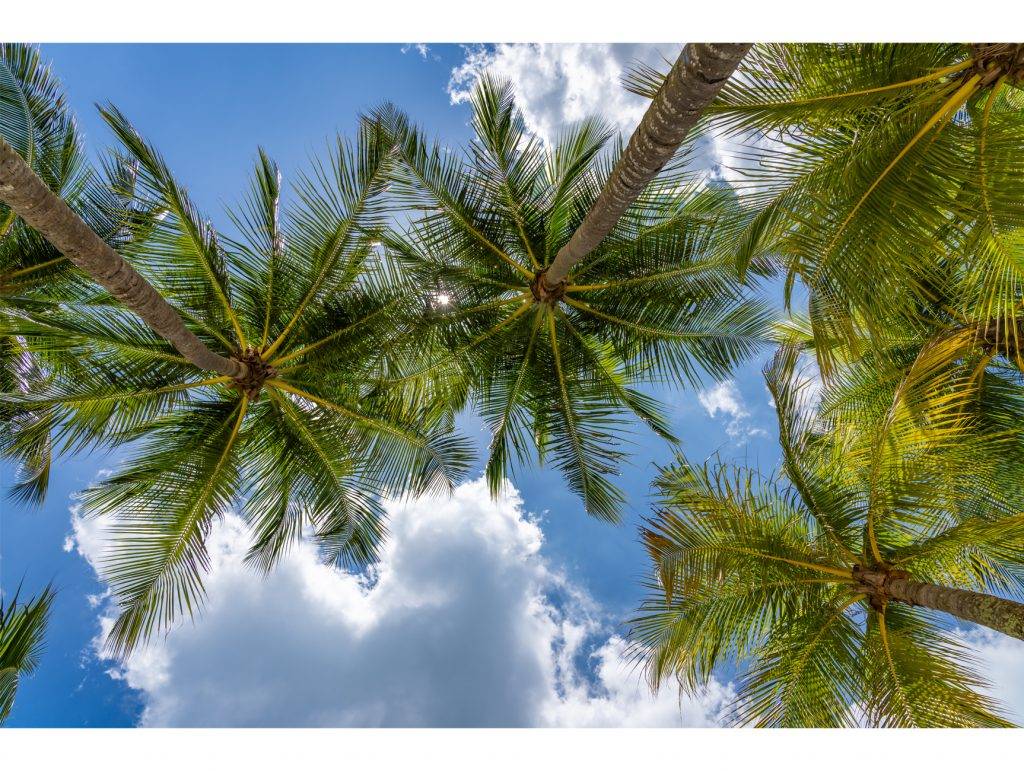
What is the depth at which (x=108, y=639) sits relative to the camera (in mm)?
5977

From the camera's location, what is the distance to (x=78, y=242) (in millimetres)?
3984

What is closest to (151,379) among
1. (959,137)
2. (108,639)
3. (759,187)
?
(108,639)

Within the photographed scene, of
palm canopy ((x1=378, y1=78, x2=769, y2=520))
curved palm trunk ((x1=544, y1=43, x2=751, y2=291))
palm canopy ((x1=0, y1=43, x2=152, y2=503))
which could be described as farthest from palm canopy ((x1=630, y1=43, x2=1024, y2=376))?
palm canopy ((x1=0, y1=43, x2=152, y2=503))

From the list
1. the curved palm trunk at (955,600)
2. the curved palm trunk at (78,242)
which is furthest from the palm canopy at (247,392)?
the curved palm trunk at (955,600)

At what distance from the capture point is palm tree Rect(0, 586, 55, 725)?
168 inches

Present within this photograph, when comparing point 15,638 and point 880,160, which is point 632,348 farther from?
point 15,638

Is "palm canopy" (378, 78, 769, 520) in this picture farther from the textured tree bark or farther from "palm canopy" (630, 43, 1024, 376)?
the textured tree bark

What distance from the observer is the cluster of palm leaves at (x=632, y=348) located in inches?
194

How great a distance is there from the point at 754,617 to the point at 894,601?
1.36 meters

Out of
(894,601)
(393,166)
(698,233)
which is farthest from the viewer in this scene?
(698,233)

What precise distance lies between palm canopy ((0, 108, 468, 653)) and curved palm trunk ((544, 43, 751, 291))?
339 centimetres

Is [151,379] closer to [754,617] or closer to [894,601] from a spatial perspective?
[754,617]

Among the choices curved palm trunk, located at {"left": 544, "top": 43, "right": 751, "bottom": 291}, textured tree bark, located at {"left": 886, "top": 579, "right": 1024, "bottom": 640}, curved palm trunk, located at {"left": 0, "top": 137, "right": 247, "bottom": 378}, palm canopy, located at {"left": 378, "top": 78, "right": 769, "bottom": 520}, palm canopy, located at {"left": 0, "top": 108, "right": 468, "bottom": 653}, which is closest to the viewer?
curved palm trunk, located at {"left": 544, "top": 43, "right": 751, "bottom": 291}

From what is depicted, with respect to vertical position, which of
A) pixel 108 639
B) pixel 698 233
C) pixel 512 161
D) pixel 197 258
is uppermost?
pixel 512 161
